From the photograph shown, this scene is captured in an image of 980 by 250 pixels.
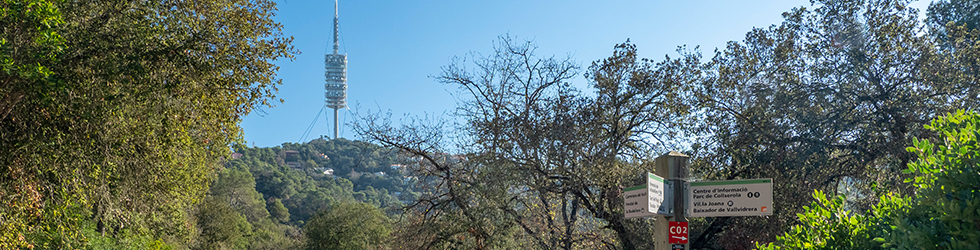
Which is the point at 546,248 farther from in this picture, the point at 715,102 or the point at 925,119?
the point at 925,119

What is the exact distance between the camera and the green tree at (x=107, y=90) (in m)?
5.82

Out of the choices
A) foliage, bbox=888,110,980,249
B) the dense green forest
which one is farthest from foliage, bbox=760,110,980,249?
the dense green forest

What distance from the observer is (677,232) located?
13.0ft

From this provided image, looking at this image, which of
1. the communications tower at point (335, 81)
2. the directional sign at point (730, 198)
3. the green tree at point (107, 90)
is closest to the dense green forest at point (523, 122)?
the green tree at point (107, 90)

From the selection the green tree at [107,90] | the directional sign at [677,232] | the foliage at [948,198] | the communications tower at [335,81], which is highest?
the communications tower at [335,81]

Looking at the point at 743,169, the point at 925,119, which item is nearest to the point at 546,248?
the point at 743,169

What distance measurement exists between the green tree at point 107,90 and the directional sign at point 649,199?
16.4 ft

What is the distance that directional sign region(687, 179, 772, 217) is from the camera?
12.7 feet

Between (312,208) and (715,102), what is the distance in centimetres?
6607

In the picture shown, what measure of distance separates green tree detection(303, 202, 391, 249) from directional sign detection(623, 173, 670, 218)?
29.2m

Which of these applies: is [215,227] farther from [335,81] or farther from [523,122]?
[335,81]

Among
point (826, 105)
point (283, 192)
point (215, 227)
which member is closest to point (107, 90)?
point (826, 105)

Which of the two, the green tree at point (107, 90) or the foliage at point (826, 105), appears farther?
the foliage at point (826, 105)

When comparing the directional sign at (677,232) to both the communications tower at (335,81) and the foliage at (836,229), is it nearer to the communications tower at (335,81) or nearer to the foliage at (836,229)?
the foliage at (836,229)
